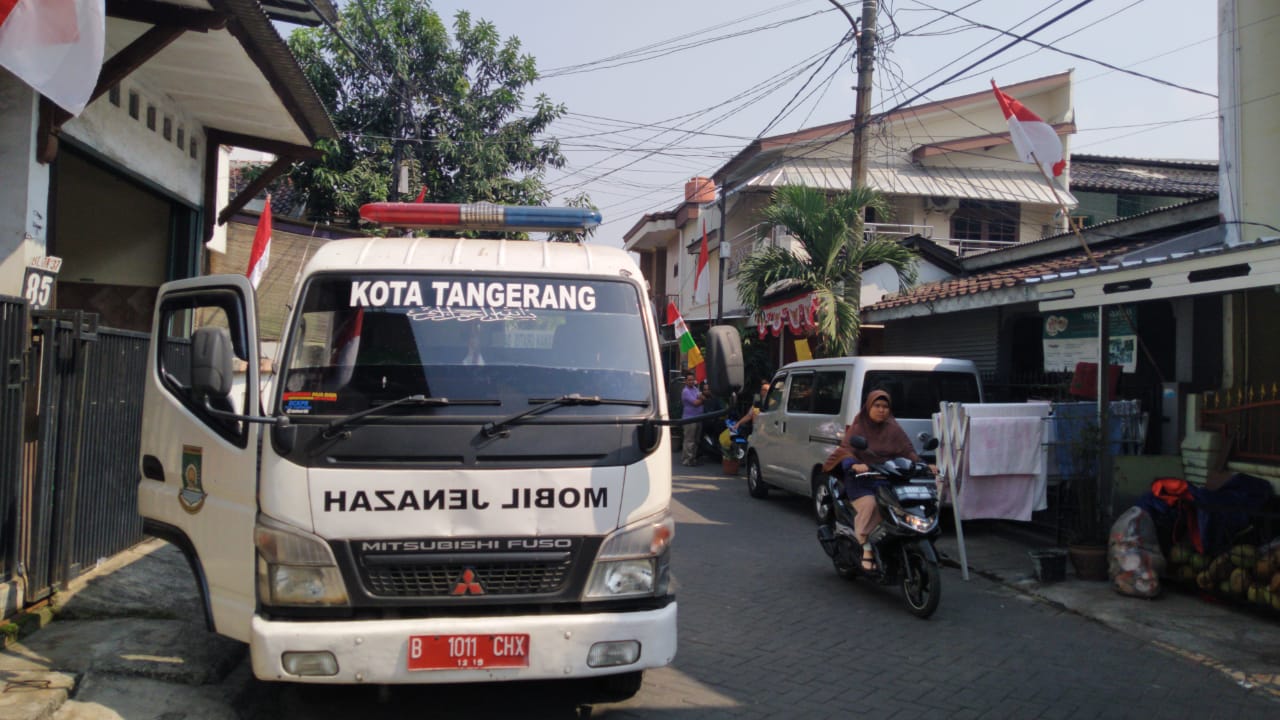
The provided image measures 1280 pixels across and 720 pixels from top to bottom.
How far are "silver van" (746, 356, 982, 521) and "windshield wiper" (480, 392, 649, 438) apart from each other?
4.54 m

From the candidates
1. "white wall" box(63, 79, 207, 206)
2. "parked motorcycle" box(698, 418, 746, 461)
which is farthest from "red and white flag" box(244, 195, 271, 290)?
"parked motorcycle" box(698, 418, 746, 461)

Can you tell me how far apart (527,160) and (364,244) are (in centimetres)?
1732

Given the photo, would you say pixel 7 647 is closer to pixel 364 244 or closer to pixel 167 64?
pixel 364 244

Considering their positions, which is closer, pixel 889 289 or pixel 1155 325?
pixel 1155 325

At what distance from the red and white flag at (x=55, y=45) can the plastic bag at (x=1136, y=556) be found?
25.1 feet

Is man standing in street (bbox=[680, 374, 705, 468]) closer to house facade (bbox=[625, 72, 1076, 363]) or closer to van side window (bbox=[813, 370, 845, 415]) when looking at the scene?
house facade (bbox=[625, 72, 1076, 363])

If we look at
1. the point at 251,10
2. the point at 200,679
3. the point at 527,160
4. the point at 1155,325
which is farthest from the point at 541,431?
the point at 527,160

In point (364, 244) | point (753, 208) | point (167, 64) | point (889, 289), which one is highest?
point (753, 208)

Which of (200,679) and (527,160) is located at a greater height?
(527,160)

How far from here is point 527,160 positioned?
857 inches

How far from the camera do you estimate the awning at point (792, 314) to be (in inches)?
557

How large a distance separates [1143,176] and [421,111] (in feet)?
56.5

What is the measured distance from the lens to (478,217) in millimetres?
5711

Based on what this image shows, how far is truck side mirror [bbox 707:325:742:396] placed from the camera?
15.9 ft
